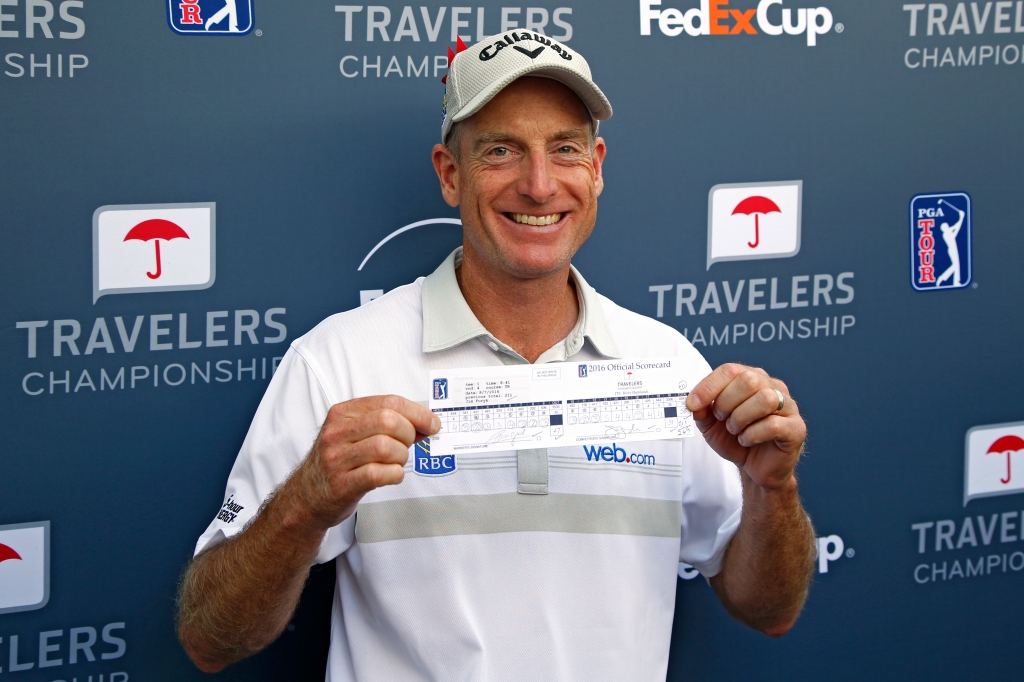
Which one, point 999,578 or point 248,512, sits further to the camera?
point 999,578

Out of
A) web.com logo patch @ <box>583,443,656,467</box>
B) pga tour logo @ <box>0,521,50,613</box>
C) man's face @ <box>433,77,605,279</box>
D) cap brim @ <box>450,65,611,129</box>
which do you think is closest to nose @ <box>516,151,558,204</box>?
man's face @ <box>433,77,605,279</box>

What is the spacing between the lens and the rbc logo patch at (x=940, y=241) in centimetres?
199

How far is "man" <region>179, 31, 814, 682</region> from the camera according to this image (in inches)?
55.3

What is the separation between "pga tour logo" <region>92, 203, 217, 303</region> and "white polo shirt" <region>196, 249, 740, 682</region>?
24 cm

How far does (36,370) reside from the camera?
1511mm

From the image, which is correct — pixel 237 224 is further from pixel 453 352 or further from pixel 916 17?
pixel 916 17

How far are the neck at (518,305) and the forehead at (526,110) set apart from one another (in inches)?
7.8

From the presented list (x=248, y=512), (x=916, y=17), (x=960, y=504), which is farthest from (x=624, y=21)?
(x=960, y=504)

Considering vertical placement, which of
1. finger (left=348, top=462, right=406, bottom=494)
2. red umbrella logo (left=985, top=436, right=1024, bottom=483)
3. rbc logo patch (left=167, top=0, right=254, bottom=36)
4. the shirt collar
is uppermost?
rbc logo patch (left=167, top=0, right=254, bottom=36)

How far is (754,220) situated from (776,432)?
730 millimetres

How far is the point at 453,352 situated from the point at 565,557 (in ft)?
1.11

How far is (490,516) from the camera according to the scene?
4.70 ft

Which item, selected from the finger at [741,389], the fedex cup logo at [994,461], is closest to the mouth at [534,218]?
the finger at [741,389]

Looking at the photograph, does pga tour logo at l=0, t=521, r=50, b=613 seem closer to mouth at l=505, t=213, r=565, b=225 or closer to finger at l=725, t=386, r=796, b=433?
mouth at l=505, t=213, r=565, b=225
